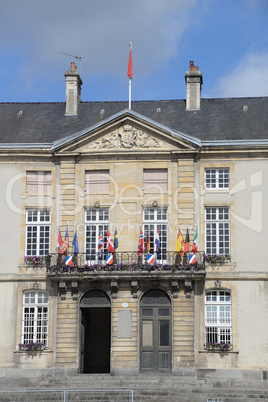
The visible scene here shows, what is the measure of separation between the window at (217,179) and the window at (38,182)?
5617mm

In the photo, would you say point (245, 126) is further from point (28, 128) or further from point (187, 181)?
point (28, 128)

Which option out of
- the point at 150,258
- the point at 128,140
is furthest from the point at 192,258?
the point at 128,140

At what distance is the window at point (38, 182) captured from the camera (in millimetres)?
28688

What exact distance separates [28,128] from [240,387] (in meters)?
12.2

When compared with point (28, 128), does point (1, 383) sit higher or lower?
lower

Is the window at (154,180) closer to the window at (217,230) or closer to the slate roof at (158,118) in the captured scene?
the window at (217,230)

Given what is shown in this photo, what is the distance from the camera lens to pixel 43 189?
94.1 feet

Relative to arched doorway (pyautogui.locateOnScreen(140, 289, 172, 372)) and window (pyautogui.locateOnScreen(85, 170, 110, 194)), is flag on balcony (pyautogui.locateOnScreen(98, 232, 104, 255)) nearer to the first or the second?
window (pyautogui.locateOnScreen(85, 170, 110, 194))

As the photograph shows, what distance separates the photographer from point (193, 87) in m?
30.6

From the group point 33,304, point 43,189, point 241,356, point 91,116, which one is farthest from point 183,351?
point 91,116

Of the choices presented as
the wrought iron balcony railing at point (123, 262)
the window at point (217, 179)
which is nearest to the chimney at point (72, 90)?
the window at point (217, 179)

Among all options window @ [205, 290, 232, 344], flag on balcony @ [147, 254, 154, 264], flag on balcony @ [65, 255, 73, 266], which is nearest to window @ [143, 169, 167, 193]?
flag on balcony @ [147, 254, 154, 264]

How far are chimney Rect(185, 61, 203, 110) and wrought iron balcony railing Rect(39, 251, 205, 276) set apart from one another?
20.7ft

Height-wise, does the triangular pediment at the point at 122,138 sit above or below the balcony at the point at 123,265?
above
